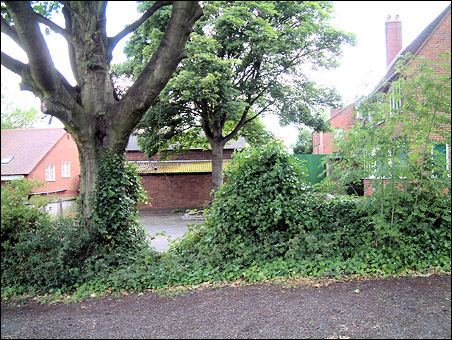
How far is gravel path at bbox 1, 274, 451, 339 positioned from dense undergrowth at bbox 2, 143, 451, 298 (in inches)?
22.6

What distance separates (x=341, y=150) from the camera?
619 centimetres

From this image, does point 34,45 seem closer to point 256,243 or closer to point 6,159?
point 6,159

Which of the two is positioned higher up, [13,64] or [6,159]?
[13,64]

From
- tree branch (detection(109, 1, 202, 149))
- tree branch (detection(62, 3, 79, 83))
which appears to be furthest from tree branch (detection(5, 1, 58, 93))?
tree branch (detection(109, 1, 202, 149))

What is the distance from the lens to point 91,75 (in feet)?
19.2

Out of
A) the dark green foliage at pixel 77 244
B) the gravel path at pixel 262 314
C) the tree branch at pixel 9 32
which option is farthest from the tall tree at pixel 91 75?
the gravel path at pixel 262 314

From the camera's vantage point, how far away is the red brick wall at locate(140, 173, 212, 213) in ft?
84.7

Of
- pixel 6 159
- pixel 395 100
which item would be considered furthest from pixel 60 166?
pixel 395 100

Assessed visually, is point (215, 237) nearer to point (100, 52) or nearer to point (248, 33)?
point (100, 52)

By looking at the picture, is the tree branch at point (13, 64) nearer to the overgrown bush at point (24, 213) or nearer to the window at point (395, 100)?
the overgrown bush at point (24, 213)

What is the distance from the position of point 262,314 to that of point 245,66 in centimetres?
1524

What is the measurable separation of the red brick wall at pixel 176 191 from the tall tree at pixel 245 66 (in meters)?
6.14

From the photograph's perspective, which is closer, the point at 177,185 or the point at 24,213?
the point at 24,213

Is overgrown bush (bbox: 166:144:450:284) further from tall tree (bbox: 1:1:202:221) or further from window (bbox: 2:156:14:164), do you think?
window (bbox: 2:156:14:164)
